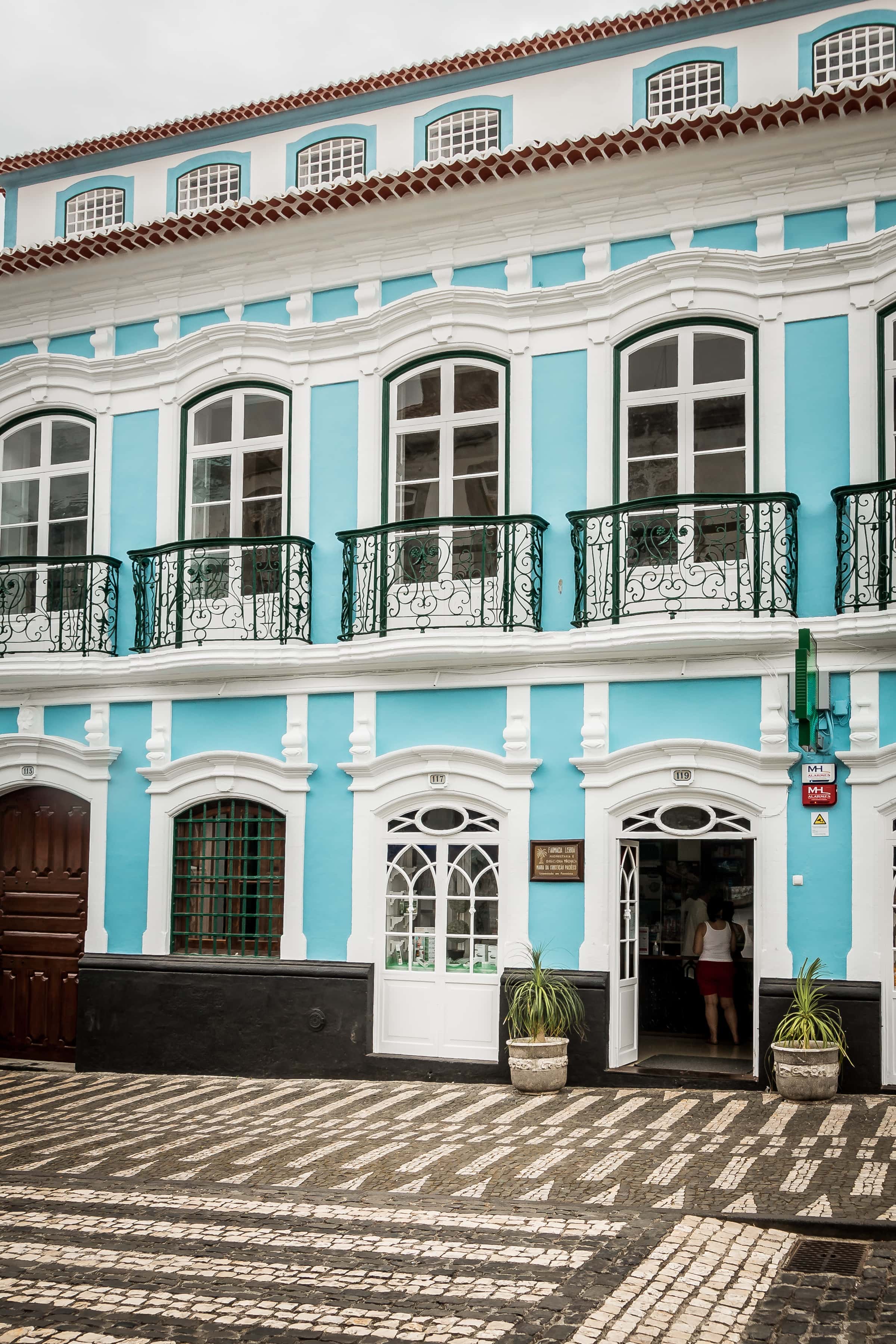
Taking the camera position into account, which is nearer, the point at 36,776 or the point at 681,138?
the point at 681,138

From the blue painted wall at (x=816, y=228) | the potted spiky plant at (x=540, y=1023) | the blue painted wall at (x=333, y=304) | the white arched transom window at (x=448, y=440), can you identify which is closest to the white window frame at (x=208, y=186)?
the blue painted wall at (x=333, y=304)

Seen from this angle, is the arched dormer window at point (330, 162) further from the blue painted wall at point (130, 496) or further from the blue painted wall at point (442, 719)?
the blue painted wall at point (442, 719)

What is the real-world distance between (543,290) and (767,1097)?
20.8ft

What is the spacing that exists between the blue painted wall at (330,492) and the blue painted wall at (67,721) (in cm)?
245

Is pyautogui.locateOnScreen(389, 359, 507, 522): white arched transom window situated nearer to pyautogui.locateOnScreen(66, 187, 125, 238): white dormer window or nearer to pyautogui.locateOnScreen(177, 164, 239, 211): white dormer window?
pyautogui.locateOnScreen(177, 164, 239, 211): white dormer window

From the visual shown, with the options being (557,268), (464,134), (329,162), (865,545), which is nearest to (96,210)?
(329,162)

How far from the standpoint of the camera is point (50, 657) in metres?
12.5

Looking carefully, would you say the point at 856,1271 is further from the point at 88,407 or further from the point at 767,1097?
the point at 88,407

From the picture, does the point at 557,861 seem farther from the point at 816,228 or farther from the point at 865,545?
the point at 816,228

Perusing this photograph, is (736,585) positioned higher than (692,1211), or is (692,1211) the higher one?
(736,585)

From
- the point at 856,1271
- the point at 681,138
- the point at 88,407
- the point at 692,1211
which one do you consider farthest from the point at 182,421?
the point at 856,1271

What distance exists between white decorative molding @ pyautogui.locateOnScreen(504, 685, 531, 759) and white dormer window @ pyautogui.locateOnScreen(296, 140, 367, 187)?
5.53 metres

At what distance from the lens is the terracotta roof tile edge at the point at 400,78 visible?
12.2 meters

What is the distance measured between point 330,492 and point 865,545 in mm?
4443
